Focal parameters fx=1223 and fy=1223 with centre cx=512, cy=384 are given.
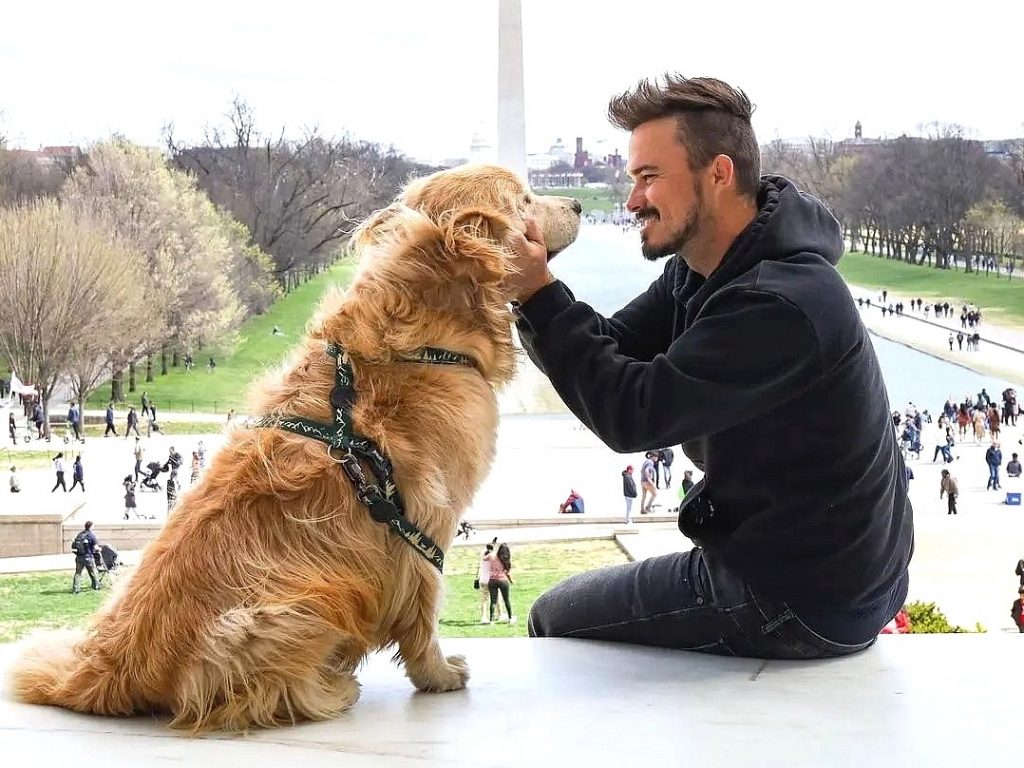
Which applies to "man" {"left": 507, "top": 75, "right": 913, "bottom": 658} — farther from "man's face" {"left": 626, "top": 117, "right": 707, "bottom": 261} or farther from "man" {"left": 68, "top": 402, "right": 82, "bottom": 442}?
"man" {"left": 68, "top": 402, "right": 82, "bottom": 442}

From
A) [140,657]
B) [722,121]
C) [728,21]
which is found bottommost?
[140,657]

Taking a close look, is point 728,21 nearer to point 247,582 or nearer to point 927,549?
point 927,549

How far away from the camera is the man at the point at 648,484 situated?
9609 mm

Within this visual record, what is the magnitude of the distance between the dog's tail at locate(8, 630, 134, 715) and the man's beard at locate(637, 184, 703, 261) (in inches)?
34.2

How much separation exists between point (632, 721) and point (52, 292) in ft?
38.6

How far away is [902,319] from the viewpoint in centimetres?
1736

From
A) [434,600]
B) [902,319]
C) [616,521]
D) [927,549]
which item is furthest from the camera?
[902,319]

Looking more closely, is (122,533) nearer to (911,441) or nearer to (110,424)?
(110,424)

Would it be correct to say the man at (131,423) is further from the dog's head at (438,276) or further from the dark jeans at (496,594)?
the dog's head at (438,276)

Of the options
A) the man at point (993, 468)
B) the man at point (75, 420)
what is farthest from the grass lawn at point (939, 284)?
the man at point (75, 420)

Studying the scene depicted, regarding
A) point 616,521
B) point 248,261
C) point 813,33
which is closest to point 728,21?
point 813,33

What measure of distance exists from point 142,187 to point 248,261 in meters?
1.91

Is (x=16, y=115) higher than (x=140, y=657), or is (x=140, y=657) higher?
(x=16, y=115)

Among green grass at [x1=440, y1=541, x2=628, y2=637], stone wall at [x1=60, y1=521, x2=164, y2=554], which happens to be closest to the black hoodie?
green grass at [x1=440, y1=541, x2=628, y2=637]
